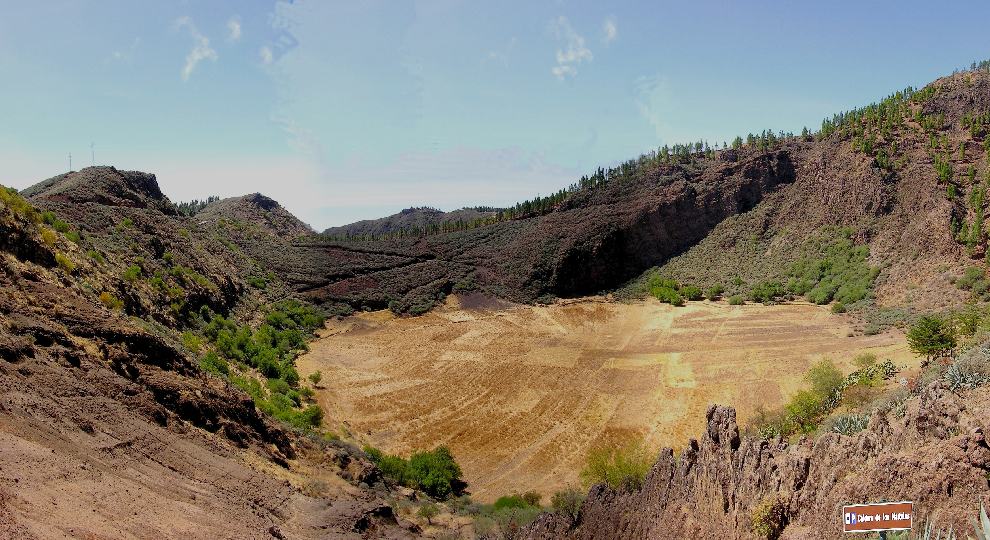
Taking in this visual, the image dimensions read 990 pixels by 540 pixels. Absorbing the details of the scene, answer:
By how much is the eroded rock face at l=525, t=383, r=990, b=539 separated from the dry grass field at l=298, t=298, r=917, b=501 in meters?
8.77

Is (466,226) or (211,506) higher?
(466,226)

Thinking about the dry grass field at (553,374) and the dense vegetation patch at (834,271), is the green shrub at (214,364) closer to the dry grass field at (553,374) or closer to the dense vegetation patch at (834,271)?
the dry grass field at (553,374)

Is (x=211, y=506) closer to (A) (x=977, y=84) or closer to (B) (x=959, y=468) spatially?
(B) (x=959, y=468)

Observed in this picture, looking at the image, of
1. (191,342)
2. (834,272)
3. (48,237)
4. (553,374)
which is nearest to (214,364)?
(191,342)

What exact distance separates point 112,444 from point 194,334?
1806 centimetres

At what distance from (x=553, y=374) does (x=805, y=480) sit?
22700 millimetres

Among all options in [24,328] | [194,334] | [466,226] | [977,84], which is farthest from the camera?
[466,226]

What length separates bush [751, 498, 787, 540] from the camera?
888cm

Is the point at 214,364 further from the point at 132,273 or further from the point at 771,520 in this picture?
the point at 771,520

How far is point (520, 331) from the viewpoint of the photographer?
41.1 m

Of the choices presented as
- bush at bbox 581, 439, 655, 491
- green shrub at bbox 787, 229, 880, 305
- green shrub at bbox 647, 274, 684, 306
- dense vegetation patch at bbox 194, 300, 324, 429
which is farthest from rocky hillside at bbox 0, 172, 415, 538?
green shrub at bbox 787, 229, 880, 305

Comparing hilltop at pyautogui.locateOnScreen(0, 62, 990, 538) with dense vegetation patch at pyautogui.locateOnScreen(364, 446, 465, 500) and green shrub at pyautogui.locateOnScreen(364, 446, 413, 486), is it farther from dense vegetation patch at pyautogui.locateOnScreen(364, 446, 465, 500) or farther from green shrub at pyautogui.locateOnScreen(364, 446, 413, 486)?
dense vegetation patch at pyautogui.locateOnScreen(364, 446, 465, 500)

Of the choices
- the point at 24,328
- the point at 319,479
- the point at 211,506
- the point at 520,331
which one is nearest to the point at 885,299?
the point at 520,331

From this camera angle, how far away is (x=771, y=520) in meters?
8.95
